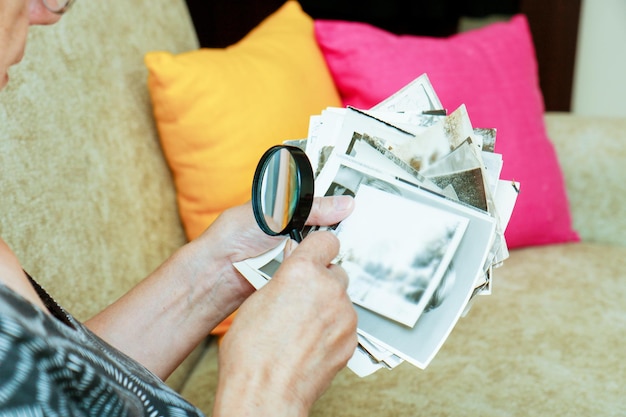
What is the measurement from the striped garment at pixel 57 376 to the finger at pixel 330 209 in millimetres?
248

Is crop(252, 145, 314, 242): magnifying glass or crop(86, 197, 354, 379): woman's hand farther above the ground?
crop(252, 145, 314, 242): magnifying glass

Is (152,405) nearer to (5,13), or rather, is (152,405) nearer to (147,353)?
(147,353)

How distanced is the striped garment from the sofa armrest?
125 centimetres

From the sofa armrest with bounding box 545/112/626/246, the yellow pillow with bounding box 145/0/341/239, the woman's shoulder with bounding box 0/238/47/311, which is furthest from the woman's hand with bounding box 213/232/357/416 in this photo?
the sofa armrest with bounding box 545/112/626/246

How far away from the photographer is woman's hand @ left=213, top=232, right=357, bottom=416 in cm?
67

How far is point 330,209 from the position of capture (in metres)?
0.79

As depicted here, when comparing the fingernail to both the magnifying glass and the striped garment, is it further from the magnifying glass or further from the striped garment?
the striped garment

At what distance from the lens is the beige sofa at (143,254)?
0.99 meters

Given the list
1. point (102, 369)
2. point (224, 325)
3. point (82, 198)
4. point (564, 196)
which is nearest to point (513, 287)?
point (564, 196)

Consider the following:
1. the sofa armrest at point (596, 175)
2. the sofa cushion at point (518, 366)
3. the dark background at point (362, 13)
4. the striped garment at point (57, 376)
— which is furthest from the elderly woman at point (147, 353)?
the dark background at point (362, 13)

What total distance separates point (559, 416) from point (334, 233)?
1.54 ft

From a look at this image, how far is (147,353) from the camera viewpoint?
0.94 meters

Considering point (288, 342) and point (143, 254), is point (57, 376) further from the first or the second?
point (143, 254)

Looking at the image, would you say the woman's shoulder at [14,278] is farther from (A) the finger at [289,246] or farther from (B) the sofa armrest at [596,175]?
(B) the sofa armrest at [596,175]
